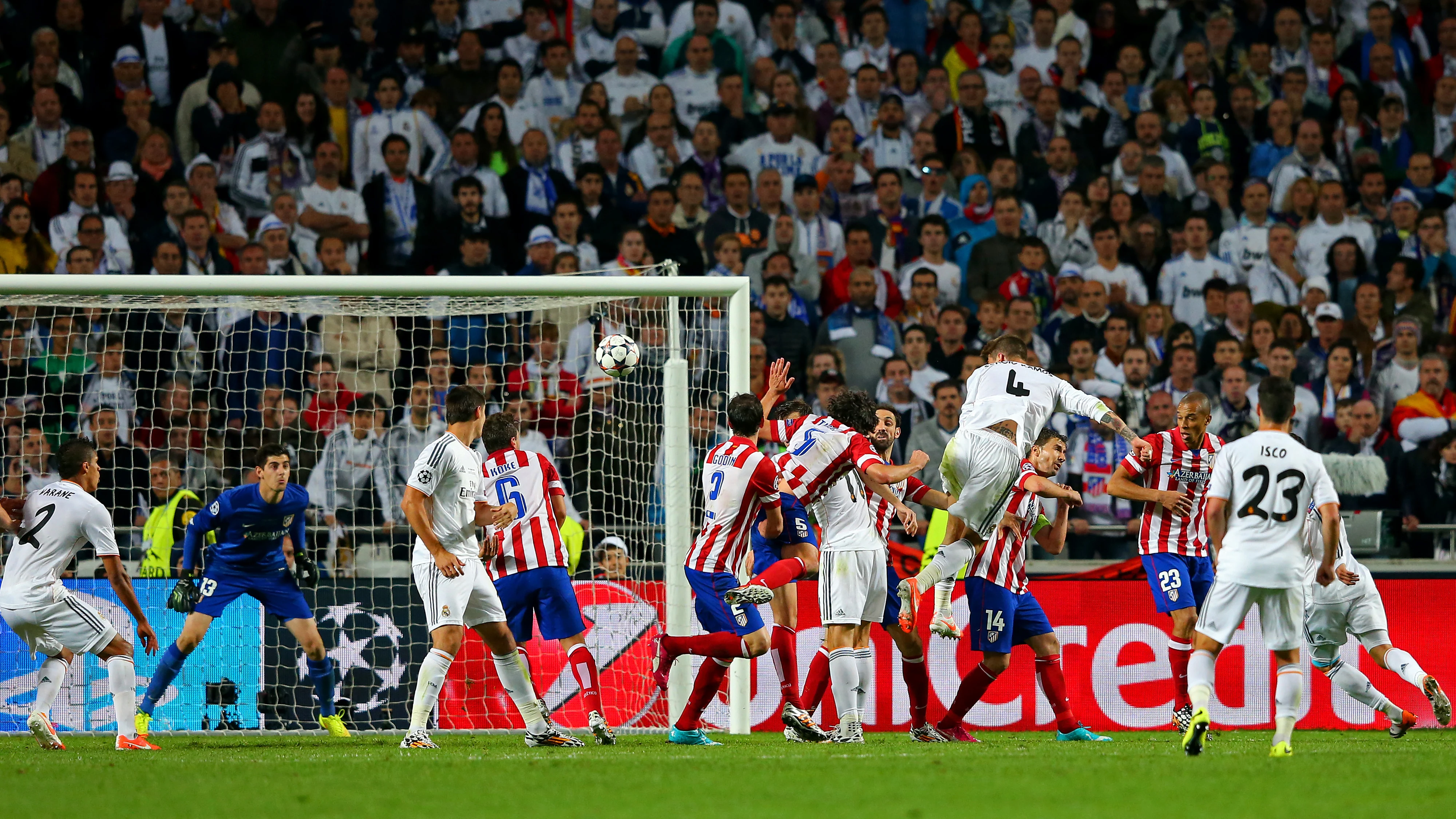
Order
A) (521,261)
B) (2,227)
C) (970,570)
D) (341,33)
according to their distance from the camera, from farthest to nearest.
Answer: (341,33)
(521,261)
(2,227)
(970,570)

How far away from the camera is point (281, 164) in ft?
52.0

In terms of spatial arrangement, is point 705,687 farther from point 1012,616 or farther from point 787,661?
point 1012,616

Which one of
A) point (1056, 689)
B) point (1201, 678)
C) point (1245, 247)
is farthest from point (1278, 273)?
point (1201, 678)

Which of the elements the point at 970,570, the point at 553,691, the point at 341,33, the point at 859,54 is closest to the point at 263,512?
the point at 553,691

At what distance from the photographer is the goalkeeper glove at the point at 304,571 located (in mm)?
11227

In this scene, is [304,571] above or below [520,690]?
above

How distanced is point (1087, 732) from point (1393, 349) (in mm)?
6859

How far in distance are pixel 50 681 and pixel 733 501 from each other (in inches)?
173

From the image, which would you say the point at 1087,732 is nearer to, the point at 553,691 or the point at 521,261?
the point at 553,691

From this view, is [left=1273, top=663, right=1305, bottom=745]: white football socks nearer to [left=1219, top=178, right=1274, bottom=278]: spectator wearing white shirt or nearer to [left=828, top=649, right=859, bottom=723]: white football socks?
[left=828, top=649, right=859, bottom=723]: white football socks

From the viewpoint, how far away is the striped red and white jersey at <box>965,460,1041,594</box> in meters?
10.0

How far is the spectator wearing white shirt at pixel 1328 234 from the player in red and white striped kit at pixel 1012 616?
741 centimetres

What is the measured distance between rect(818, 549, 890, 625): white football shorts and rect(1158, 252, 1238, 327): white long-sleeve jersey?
7219 mm

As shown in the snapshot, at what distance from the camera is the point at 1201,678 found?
802 cm
